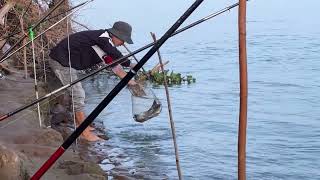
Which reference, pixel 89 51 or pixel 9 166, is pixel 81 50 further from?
pixel 9 166

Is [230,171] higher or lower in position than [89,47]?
lower

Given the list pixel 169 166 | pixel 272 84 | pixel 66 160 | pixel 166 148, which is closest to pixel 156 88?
pixel 272 84

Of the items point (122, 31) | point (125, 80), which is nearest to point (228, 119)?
point (122, 31)

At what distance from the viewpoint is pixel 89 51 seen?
7.48m

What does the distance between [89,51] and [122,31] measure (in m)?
0.51

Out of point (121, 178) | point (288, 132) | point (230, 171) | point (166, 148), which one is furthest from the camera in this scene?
point (288, 132)

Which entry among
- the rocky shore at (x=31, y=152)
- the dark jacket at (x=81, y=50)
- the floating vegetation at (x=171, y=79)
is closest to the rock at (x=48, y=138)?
the rocky shore at (x=31, y=152)

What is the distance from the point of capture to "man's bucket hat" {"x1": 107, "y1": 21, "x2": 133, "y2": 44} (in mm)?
7184

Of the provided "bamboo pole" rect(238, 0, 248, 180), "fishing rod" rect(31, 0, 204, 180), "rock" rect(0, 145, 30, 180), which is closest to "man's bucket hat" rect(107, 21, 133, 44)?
"rock" rect(0, 145, 30, 180)

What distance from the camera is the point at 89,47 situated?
7434mm

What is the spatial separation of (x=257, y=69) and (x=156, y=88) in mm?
6474

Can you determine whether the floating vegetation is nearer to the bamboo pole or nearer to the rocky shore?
the rocky shore

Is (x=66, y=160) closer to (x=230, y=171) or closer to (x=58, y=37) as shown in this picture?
(x=230, y=171)

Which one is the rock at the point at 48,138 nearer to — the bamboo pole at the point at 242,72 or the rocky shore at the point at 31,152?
the rocky shore at the point at 31,152
